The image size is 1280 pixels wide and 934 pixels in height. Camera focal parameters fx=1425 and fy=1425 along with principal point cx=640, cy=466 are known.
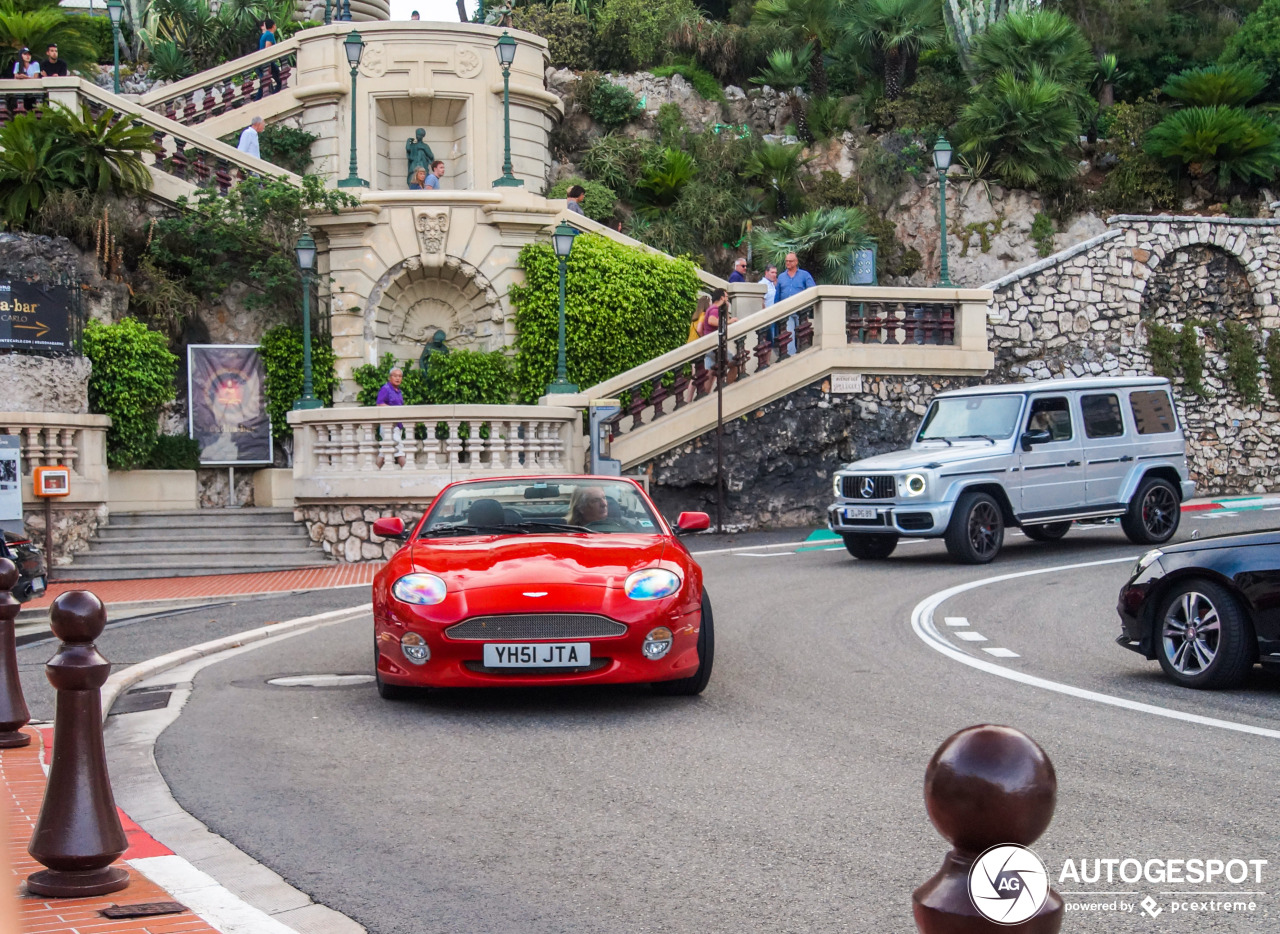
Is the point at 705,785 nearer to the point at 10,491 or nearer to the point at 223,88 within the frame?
the point at 10,491

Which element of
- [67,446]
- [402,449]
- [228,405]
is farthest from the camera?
[228,405]

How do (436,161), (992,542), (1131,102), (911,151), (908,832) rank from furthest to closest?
(1131,102)
(911,151)
(436,161)
(992,542)
(908,832)

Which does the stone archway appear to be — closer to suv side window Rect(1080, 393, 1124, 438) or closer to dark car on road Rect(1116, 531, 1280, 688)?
suv side window Rect(1080, 393, 1124, 438)

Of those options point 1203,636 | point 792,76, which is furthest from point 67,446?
point 792,76

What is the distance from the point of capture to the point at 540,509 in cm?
929

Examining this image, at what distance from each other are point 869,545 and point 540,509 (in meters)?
8.25

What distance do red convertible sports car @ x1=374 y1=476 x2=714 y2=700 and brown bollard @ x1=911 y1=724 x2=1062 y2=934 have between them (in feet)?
18.0

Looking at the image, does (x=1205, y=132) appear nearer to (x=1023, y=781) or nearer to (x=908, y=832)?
(x=908, y=832)

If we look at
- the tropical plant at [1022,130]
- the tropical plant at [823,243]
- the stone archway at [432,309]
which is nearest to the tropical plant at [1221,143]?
the tropical plant at [1022,130]

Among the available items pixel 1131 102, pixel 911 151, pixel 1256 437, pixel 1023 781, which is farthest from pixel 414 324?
pixel 1023 781

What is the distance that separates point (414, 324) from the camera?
85.3ft

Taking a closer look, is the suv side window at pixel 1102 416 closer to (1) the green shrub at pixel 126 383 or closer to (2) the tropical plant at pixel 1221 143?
(1) the green shrub at pixel 126 383

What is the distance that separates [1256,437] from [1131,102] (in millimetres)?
12510

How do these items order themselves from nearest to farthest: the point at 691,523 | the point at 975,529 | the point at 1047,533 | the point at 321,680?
the point at 691,523, the point at 321,680, the point at 975,529, the point at 1047,533
